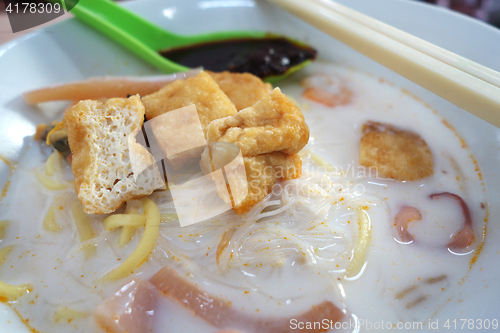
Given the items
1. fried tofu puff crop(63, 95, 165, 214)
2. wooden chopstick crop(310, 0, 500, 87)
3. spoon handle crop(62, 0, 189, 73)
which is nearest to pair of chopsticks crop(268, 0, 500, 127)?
wooden chopstick crop(310, 0, 500, 87)

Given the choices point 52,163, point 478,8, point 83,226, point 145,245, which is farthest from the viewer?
point 478,8

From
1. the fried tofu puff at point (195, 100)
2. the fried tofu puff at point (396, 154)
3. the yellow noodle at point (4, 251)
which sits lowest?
the yellow noodle at point (4, 251)

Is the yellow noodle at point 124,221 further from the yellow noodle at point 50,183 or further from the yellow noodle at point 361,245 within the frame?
Result: the yellow noodle at point 361,245

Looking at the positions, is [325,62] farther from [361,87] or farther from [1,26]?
[1,26]

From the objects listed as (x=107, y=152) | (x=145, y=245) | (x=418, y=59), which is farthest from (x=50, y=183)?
(x=418, y=59)

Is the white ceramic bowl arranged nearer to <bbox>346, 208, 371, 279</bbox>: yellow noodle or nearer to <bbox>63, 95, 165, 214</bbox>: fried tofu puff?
<bbox>346, 208, 371, 279</bbox>: yellow noodle

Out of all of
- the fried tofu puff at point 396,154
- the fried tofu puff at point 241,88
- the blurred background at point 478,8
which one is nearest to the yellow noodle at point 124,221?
the fried tofu puff at point 241,88

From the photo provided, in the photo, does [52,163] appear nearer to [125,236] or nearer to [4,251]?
[4,251]
